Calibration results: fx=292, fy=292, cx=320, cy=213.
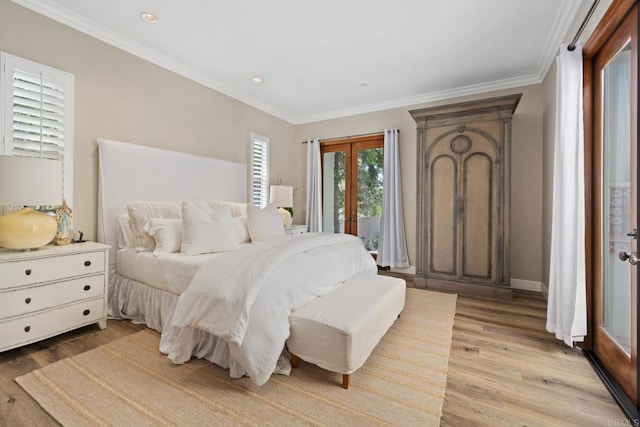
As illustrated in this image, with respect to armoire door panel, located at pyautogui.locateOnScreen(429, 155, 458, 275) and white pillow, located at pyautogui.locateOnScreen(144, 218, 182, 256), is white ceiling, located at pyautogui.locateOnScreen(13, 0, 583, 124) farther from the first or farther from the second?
white pillow, located at pyautogui.locateOnScreen(144, 218, 182, 256)

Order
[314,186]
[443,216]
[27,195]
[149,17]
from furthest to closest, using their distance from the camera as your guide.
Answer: [314,186]
[443,216]
[149,17]
[27,195]

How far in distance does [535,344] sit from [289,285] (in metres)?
2.07

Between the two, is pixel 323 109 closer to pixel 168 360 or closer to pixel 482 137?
pixel 482 137

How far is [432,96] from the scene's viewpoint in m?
4.36

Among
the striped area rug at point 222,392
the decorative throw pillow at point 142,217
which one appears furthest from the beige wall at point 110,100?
the striped area rug at point 222,392

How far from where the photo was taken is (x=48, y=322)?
7.14 feet

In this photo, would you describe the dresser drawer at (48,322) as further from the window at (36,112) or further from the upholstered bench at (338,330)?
the upholstered bench at (338,330)

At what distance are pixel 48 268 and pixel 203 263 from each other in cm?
115

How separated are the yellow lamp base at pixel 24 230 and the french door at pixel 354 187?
153 inches

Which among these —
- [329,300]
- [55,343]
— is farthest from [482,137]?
[55,343]

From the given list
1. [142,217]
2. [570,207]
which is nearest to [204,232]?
[142,217]

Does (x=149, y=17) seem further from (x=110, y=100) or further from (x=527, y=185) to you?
(x=527, y=185)

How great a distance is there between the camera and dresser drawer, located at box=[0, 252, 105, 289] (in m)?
1.99

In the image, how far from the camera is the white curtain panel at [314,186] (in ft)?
17.5
